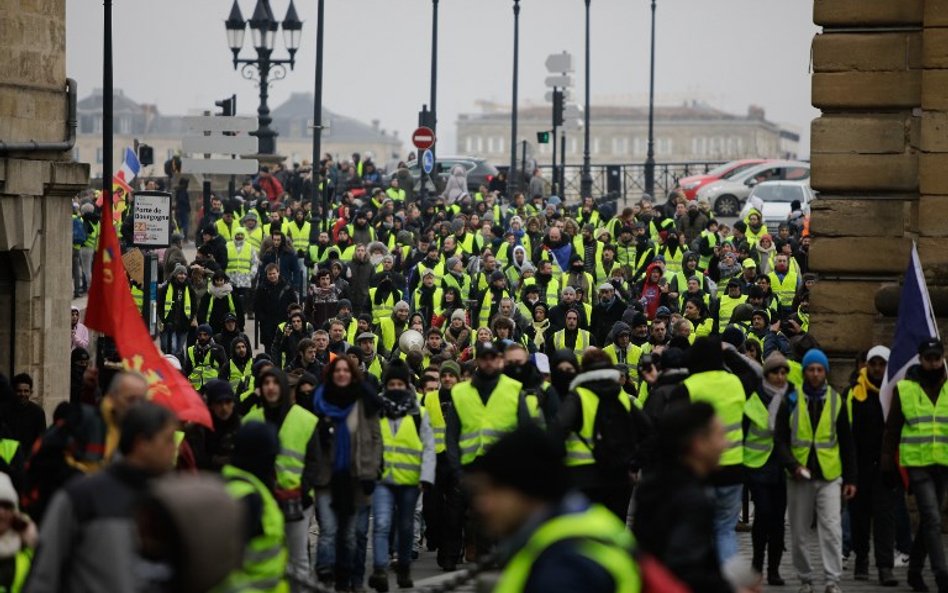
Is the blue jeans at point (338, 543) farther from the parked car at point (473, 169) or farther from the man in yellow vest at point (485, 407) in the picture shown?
the parked car at point (473, 169)

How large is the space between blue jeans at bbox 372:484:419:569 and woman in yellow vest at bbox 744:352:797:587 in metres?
2.20

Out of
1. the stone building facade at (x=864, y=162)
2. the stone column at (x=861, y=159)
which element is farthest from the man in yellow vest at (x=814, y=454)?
the stone column at (x=861, y=159)

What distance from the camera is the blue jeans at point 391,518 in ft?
49.1

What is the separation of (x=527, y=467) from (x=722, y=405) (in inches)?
313

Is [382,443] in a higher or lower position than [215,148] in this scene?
lower

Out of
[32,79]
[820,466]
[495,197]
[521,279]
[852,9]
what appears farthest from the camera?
[495,197]

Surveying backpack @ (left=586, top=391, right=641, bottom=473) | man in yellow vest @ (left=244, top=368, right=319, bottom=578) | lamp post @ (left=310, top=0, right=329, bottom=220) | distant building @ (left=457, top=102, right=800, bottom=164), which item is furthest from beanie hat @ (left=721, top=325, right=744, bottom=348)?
distant building @ (left=457, top=102, right=800, bottom=164)

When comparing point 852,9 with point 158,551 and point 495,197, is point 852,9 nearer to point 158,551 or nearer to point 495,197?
point 158,551

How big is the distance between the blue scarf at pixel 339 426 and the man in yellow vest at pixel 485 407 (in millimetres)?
871

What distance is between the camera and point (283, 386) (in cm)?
1359

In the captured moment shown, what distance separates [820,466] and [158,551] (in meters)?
8.16

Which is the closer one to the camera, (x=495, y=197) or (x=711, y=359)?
(x=711, y=359)

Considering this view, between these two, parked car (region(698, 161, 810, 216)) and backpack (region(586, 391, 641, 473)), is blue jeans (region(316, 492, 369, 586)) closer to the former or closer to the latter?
backpack (region(586, 391, 641, 473))

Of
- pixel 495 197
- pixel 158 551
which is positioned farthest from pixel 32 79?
pixel 495 197
